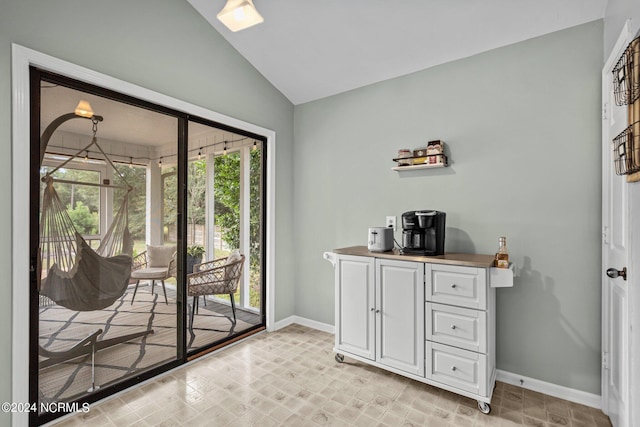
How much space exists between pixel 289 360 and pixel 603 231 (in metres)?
2.51

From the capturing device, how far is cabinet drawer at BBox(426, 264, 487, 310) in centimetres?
199

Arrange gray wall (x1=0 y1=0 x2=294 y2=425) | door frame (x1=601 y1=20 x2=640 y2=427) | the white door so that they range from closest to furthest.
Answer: door frame (x1=601 y1=20 x2=640 y2=427) → the white door → gray wall (x1=0 y1=0 x2=294 y2=425)

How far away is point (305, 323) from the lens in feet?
11.6

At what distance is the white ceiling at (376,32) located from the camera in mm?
2082

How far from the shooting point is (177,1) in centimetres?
246

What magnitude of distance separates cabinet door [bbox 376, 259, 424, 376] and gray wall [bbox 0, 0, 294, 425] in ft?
4.61

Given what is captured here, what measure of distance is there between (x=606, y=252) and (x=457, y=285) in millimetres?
913

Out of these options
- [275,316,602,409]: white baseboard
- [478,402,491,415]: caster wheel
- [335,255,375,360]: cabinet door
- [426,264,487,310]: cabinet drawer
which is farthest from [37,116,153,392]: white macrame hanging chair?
[275,316,602,409]: white baseboard

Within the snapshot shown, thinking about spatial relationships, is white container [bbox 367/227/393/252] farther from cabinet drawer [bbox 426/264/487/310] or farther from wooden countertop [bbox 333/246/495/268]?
Answer: cabinet drawer [bbox 426/264/487/310]

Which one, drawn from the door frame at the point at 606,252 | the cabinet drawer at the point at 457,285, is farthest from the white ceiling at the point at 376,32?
the cabinet drawer at the point at 457,285

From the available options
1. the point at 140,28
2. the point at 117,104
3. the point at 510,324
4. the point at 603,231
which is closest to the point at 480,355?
the point at 510,324

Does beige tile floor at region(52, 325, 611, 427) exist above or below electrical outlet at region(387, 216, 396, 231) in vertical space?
below

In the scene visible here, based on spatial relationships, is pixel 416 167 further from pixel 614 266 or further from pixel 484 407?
pixel 484 407

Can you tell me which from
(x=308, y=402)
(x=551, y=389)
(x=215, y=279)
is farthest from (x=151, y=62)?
(x=551, y=389)
